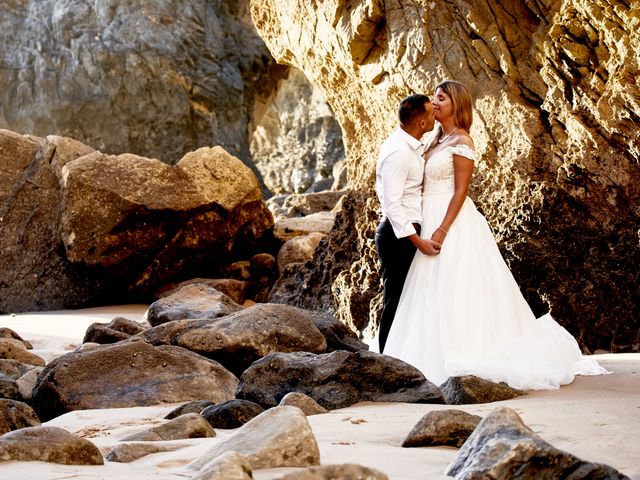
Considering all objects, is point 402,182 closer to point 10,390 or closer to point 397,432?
point 397,432

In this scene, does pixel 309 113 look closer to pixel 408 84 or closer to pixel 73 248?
pixel 73 248

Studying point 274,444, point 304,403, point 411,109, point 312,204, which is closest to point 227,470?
point 274,444

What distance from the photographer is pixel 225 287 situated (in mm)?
10914

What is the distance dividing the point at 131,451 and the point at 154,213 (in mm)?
7726

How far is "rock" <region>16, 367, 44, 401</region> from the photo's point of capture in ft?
17.3

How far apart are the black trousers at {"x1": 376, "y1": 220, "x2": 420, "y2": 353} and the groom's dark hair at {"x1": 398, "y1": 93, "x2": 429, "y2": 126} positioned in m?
0.62

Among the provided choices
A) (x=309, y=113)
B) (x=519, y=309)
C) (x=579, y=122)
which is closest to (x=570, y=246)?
(x=579, y=122)

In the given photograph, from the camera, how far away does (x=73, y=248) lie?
35.2ft

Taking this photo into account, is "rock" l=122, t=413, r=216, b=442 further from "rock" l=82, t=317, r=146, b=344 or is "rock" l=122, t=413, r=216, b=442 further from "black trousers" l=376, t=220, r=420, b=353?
"rock" l=82, t=317, r=146, b=344

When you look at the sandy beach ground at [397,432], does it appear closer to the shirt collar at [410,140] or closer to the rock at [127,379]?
the rock at [127,379]

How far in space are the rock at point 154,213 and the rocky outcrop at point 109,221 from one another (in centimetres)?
1

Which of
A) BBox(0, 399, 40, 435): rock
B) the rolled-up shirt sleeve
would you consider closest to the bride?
the rolled-up shirt sleeve

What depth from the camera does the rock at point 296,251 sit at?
11.4 meters

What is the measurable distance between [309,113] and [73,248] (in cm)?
2103
